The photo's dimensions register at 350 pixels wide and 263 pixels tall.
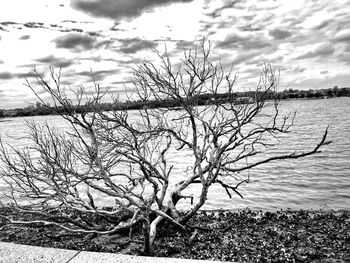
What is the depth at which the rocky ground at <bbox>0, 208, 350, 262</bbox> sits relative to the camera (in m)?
6.36

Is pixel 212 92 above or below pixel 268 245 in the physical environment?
above

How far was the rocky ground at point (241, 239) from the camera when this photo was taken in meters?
6.36

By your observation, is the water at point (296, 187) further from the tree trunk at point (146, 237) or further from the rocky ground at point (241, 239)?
the tree trunk at point (146, 237)

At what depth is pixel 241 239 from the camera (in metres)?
7.29

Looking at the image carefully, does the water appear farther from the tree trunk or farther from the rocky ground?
the tree trunk

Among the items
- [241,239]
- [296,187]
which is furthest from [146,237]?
[296,187]

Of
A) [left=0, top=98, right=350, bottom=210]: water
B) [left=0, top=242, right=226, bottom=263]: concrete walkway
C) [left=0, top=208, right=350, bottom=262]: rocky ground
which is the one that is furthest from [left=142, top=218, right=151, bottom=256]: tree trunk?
[left=0, top=98, right=350, bottom=210]: water

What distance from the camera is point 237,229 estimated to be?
8.08 metres

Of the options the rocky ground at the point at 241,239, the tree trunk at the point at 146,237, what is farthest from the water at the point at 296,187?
the tree trunk at the point at 146,237

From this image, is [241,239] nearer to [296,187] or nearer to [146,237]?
[146,237]

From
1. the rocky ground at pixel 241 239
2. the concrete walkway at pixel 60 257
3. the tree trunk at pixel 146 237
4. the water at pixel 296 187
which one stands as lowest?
the water at pixel 296 187

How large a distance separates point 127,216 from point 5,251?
357 cm

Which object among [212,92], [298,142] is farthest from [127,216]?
[298,142]

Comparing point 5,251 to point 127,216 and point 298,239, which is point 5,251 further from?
point 298,239
